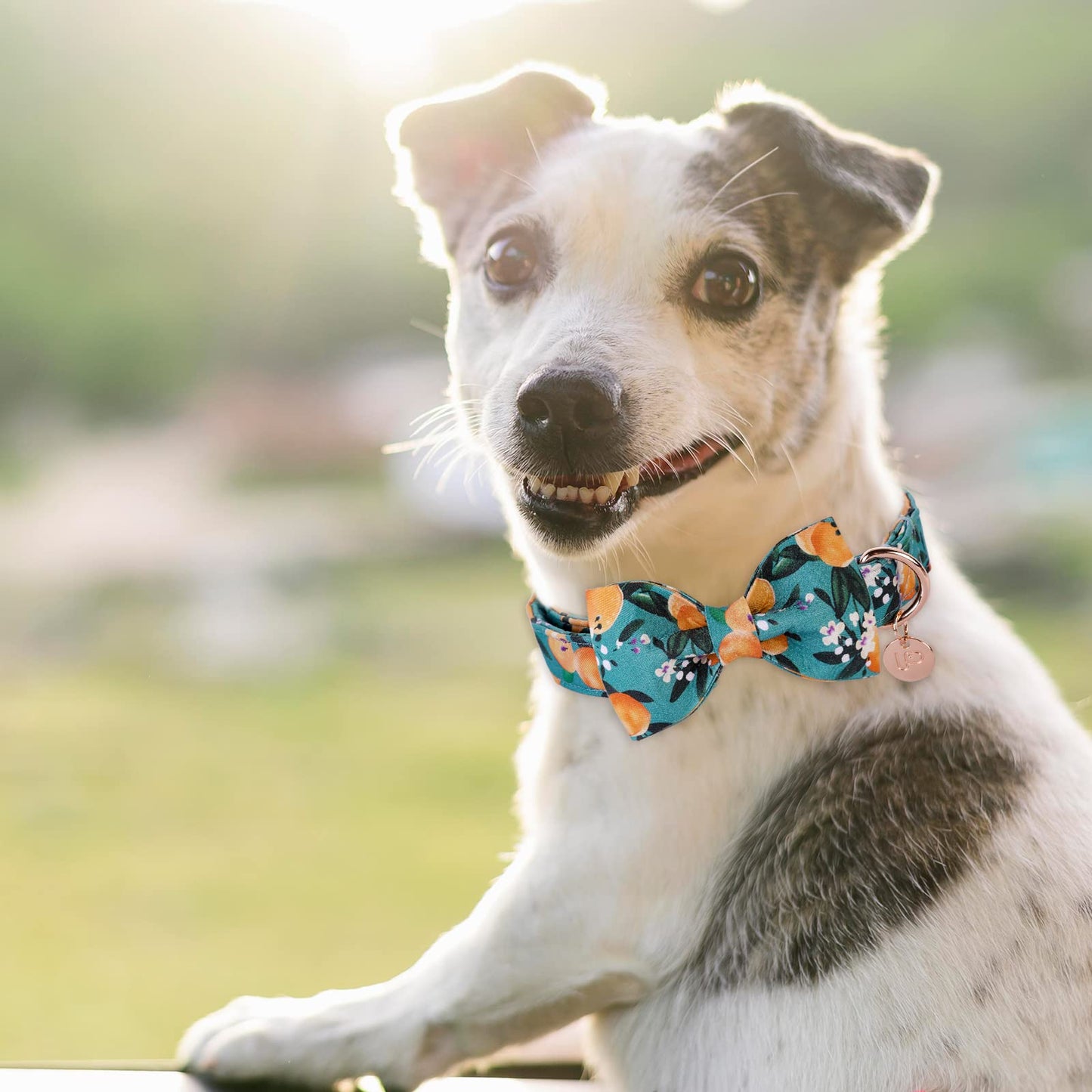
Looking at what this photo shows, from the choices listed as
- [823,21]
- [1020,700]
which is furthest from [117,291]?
[1020,700]

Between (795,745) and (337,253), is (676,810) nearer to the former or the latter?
(795,745)

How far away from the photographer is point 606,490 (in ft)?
3.80

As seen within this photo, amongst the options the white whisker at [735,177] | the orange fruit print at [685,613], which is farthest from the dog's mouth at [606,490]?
the white whisker at [735,177]

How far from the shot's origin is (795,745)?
117 centimetres

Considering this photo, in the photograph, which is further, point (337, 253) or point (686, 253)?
point (337, 253)

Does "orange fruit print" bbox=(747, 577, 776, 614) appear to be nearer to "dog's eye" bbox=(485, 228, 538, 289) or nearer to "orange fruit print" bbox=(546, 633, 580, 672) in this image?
"orange fruit print" bbox=(546, 633, 580, 672)

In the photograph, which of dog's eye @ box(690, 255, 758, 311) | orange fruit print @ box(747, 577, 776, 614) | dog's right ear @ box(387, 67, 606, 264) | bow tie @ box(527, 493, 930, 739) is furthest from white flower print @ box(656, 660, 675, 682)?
dog's right ear @ box(387, 67, 606, 264)

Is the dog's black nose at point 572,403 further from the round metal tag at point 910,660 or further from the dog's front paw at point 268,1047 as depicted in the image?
the dog's front paw at point 268,1047

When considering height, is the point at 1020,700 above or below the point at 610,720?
below

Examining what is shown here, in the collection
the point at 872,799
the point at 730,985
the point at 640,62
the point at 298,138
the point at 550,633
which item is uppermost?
the point at 298,138

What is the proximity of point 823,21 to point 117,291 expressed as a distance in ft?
17.6

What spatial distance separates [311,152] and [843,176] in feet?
11.3

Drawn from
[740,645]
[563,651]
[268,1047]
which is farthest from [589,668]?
[268,1047]

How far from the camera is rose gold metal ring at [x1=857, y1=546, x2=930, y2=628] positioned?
45.1 inches
